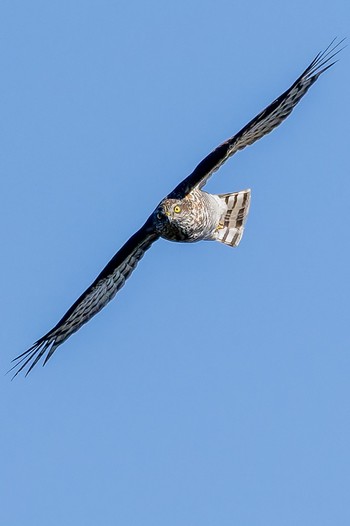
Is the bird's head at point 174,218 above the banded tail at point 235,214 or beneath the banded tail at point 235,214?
beneath

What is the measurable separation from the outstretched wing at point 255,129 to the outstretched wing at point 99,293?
0.95 meters

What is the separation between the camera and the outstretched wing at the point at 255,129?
55.2 feet

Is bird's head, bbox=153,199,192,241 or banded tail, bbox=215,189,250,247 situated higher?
banded tail, bbox=215,189,250,247

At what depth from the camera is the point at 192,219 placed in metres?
17.4

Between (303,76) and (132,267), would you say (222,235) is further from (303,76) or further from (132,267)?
(303,76)

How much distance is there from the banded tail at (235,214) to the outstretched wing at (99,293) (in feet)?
3.15

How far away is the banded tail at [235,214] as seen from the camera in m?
18.8

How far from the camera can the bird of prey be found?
55.6ft

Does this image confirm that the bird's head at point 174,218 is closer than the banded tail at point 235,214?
Yes

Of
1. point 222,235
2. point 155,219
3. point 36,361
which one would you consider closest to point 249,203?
point 222,235

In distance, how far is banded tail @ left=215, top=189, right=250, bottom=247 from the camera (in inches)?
739

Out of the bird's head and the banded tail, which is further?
the banded tail

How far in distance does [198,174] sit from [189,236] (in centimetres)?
78

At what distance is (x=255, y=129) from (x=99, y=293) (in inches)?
106
